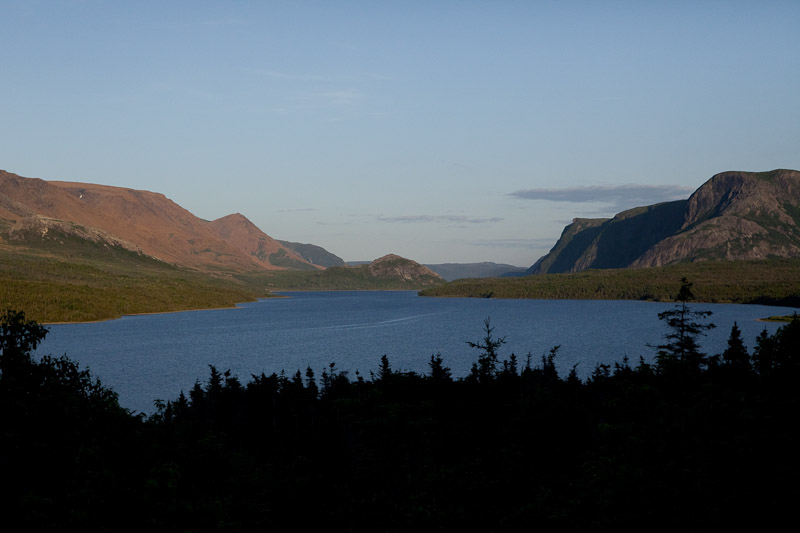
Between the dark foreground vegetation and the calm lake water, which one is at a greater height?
the dark foreground vegetation

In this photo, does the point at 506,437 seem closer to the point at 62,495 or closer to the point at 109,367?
the point at 62,495

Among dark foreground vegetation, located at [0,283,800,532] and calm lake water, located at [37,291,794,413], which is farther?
calm lake water, located at [37,291,794,413]

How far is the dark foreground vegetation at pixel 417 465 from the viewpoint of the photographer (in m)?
18.8

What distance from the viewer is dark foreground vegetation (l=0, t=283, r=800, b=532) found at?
1881cm

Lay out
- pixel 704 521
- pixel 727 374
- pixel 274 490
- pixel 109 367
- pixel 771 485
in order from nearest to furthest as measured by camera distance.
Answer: pixel 704 521 → pixel 771 485 → pixel 274 490 → pixel 727 374 → pixel 109 367

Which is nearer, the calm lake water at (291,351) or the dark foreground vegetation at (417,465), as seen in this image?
the dark foreground vegetation at (417,465)

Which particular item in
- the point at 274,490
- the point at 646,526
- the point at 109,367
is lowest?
the point at 109,367

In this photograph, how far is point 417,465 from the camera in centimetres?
3272

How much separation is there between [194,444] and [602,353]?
Result: 123746 mm

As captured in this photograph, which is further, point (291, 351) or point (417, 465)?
point (291, 351)

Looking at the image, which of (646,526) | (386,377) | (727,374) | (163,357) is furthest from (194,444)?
(163,357)

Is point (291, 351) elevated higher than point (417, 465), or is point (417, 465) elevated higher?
point (417, 465)

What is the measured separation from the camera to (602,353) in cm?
13750

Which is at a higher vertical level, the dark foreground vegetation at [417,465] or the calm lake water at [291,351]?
the dark foreground vegetation at [417,465]
